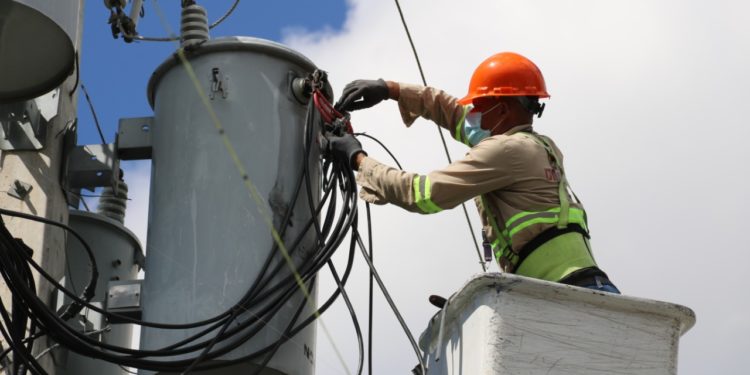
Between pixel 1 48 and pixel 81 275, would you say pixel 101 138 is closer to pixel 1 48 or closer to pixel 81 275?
pixel 81 275

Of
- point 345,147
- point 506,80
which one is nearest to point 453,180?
point 345,147

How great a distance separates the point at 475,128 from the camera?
5.18m

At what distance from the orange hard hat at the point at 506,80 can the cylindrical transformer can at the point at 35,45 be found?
1.64 metres

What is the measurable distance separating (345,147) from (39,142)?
1.39 metres

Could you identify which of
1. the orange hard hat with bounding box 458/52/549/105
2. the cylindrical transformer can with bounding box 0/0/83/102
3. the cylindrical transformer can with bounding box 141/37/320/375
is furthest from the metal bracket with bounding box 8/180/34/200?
the orange hard hat with bounding box 458/52/549/105

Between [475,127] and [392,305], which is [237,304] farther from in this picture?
[475,127]

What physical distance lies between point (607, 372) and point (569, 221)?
0.86 metres

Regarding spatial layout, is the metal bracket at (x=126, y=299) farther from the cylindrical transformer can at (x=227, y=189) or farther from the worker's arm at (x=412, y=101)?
the worker's arm at (x=412, y=101)

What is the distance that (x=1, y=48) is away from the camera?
5.15 meters

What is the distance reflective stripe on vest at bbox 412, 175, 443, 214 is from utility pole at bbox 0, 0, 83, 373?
162 centimetres

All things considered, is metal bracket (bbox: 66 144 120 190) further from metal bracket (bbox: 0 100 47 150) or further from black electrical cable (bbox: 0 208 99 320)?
black electrical cable (bbox: 0 208 99 320)

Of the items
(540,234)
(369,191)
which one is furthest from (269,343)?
(540,234)

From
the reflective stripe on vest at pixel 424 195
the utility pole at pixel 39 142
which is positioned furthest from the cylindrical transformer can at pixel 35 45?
the reflective stripe on vest at pixel 424 195

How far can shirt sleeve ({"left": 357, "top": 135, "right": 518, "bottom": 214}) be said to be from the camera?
460 centimetres
